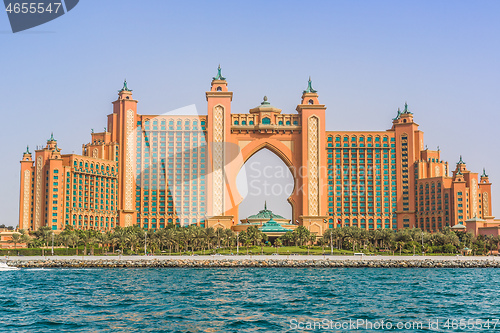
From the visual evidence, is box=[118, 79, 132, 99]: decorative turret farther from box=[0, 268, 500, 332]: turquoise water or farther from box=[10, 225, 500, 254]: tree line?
box=[0, 268, 500, 332]: turquoise water

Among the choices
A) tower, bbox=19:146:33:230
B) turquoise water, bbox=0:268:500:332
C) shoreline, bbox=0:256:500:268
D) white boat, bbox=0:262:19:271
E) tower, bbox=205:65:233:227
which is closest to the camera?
turquoise water, bbox=0:268:500:332

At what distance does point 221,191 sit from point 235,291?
125211 millimetres

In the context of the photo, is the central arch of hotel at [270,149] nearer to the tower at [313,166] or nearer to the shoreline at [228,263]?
the tower at [313,166]

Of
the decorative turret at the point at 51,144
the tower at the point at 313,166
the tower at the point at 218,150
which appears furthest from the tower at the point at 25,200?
the tower at the point at 313,166

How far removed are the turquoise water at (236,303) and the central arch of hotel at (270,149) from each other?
10631 centimetres

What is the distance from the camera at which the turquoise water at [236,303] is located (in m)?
45.5

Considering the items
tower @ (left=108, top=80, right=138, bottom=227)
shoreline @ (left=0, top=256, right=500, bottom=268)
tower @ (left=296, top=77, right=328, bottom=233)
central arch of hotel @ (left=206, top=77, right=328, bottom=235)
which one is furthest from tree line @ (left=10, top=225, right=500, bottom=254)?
tower @ (left=108, top=80, right=138, bottom=227)

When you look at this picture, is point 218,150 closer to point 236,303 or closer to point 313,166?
point 313,166

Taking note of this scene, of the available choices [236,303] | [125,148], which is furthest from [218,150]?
[236,303]

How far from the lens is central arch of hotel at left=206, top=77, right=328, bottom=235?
191750 millimetres

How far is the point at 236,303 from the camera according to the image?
186ft

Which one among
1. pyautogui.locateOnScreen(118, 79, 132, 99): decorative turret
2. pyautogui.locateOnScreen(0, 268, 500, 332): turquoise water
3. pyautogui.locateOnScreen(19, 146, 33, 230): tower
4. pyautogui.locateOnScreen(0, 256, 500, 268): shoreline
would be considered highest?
pyautogui.locateOnScreen(118, 79, 132, 99): decorative turret

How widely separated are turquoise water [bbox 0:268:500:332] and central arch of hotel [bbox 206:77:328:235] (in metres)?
106

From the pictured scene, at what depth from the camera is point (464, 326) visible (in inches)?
1783
